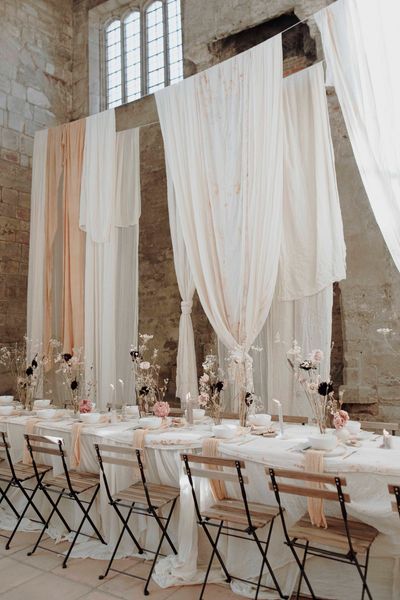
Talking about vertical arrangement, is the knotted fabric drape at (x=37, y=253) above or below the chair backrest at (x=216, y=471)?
above

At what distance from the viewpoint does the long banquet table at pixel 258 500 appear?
9.75 ft

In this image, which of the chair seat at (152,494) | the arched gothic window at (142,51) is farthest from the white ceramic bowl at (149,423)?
the arched gothic window at (142,51)

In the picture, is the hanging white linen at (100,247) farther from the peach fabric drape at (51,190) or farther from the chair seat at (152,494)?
the chair seat at (152,494)

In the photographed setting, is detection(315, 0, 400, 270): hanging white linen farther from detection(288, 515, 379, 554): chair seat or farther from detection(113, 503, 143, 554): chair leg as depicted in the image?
detection(113, 503, 143, 554): chair leg

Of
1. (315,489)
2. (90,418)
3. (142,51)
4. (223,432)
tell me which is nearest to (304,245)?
(223,432)

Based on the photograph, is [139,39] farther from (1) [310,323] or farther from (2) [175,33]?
(1) [310,323]

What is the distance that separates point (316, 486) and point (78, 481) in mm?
1873

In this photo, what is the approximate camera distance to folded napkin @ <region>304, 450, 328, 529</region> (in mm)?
2975

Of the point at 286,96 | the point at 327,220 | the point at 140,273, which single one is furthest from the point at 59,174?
the point at 327,220

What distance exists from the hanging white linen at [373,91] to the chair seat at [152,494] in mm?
2484

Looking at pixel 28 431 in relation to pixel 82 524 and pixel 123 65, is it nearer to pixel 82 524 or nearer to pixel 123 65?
pixel 82 524

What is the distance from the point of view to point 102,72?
9625mm

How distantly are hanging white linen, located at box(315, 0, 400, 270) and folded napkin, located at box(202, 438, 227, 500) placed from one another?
6.77 ft

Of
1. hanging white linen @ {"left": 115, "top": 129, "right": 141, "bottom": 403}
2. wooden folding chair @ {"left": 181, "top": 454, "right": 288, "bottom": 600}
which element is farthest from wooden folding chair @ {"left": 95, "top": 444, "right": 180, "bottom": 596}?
hanging white linen @ {"left": 115, "top": 129, "right": 141, "bottom": 403}
